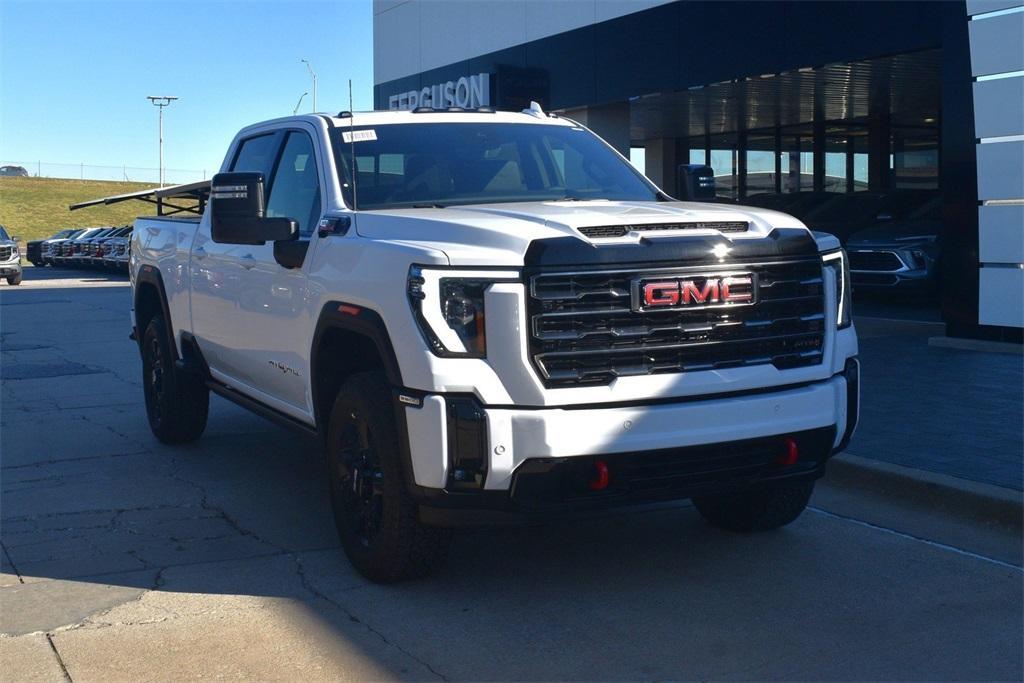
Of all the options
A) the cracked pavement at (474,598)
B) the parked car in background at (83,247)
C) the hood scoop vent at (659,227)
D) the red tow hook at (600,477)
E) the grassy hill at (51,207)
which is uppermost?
the grassy hill at (51,207)

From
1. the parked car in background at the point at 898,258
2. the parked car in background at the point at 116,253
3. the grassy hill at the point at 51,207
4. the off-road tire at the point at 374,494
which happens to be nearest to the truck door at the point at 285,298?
the off-road tire at the point at 374,494

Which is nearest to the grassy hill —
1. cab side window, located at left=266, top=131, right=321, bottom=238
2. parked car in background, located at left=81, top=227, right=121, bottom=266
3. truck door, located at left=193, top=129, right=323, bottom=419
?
parked car in background, located at left=81, top=227, right=121, bottom=266

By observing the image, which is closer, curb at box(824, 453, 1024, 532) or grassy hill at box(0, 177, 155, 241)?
curb at box(824, 453, 1024, 532)

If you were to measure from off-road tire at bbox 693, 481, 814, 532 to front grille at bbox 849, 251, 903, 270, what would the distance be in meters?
11.8

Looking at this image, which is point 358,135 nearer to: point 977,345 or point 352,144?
point 352,144

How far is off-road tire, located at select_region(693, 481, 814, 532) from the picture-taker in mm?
5859

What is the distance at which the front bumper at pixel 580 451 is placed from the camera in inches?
177

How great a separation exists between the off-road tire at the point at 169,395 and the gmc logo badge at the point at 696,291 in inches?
163

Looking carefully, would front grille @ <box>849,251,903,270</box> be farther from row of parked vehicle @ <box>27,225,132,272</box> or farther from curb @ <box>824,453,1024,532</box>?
row of parked vehicle @ <box>27,225,132,272</box>

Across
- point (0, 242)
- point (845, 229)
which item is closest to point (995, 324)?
point (845, 229)

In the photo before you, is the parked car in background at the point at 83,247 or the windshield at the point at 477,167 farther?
the parked car in background at the point at 83,247

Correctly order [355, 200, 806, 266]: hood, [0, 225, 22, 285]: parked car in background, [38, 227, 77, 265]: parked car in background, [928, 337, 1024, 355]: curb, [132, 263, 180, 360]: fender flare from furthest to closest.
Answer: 1. [38, 227, 77, 265]: parked car in background
2. [0, 225, 22, 285]: parked car in background
3. [928, 337, 1024, 355]: curb
4. [132, 263, 180, 360]: fender flare
5. [355, 200, 806, 266]: hood

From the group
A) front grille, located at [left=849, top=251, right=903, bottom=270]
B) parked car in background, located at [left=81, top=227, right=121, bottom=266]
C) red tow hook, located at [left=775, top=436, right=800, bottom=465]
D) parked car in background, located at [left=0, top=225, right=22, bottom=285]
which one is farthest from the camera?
parked car in background, located at [left=81, top=227, right=121, bottom=266]

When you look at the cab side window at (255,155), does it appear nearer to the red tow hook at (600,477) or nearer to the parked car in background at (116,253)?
the red tow hook at (600,477)
